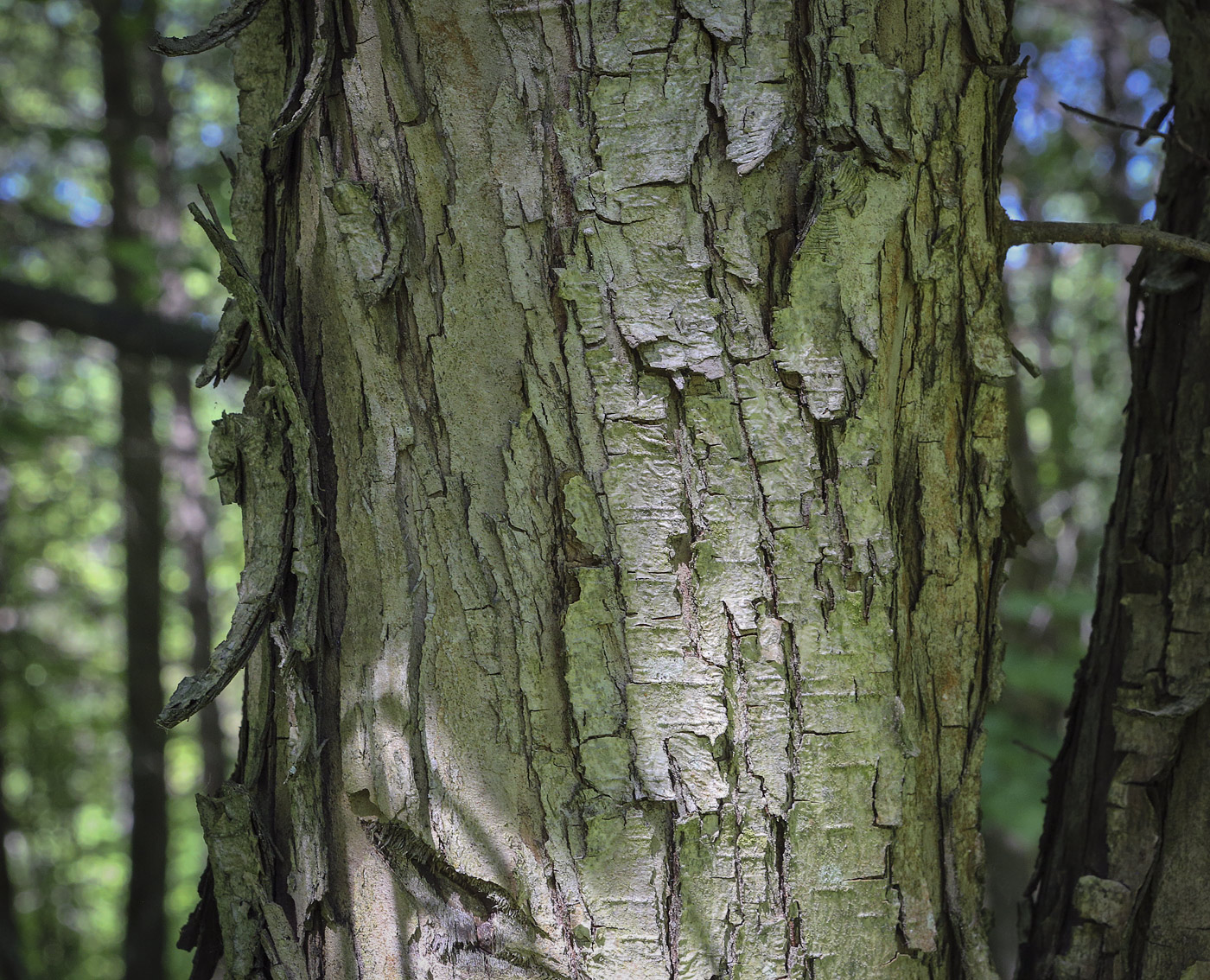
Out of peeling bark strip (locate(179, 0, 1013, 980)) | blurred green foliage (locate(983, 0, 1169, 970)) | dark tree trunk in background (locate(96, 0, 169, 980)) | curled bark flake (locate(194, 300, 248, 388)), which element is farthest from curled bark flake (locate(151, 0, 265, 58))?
dark tree trunk in background (locate(96, 0, 169, 980))

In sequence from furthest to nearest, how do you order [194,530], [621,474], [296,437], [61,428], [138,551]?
1. [194,530]
2. [138,551]
3. [61,428]
4. [296,437]
5. [621,474]

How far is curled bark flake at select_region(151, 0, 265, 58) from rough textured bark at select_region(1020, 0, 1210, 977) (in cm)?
129

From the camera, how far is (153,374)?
6301 mm

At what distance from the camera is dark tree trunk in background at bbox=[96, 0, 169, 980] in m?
5.38

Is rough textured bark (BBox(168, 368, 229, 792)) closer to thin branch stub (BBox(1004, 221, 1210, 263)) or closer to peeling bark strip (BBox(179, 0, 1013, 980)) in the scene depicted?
peeling bark strip (BBox(179, 0, 1013, 980))

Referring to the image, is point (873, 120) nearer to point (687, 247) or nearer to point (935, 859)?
point (687, 247)

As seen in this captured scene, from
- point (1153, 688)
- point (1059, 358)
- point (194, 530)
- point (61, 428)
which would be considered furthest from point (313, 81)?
point (1059, 358)

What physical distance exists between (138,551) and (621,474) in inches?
241

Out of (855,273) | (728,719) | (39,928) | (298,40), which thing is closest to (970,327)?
(855,273)

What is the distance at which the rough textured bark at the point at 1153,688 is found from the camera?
3.78 feet

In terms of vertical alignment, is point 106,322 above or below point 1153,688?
above

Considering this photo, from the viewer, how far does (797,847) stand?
0.92 m

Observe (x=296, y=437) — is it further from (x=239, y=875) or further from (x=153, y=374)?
(x=153, y=374)

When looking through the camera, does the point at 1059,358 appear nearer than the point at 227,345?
No
